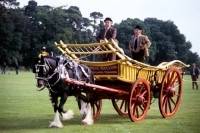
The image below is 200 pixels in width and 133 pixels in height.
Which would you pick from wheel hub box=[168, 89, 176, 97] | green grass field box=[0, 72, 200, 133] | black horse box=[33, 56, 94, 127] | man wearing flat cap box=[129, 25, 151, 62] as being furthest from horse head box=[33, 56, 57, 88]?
wheel hub box=[168, 89, 176, 97]

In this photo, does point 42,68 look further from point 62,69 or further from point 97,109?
point 97,109

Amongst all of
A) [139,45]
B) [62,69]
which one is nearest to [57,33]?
[139,45]

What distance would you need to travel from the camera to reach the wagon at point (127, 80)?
977 centimetres

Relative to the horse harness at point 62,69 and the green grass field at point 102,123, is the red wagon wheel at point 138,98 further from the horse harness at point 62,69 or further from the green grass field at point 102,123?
the horse harness at point 62,69

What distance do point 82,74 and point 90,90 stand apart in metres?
0.52

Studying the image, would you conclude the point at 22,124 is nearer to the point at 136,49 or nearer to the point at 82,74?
the point at 82,74

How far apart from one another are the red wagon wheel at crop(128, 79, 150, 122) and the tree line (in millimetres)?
24721

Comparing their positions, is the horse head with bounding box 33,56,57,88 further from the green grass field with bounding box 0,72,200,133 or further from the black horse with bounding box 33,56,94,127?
the green grass field with bounding box 0,72,200,133

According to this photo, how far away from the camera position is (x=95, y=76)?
10344mm

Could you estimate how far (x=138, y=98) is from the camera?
33.4 feet

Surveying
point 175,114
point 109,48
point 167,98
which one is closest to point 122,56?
point 109,48

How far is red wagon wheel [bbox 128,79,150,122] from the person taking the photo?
9.93m

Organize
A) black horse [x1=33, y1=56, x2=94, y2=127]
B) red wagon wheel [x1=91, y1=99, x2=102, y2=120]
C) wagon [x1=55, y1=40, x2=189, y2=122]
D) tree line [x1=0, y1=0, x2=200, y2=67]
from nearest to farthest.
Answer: black horse [x1=33, y1=56, x2=94, y2=127]
wagon [x1=55, y1=40, x2=189, y2=122]
red wagon wheel [x1=91, y1=99, x2=102, y2=120]
tree line [x1=0, y1=0, x2=200, y2=67]

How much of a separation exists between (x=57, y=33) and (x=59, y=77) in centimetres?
5323
